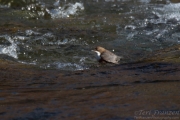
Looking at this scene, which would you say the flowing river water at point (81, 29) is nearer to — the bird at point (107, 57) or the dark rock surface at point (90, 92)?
the bird at point (107, 57)

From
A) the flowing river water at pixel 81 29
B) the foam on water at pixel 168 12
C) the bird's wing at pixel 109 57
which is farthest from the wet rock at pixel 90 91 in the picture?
the foam on water at pixel 168 12

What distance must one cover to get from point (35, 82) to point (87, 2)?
23.8ft

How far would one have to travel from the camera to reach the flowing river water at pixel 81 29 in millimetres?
8172

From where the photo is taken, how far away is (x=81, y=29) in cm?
1008

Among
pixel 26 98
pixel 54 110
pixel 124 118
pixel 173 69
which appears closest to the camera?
pixel 124 118

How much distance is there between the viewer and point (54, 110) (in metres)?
4.61

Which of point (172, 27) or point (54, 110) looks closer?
point (54, 110)

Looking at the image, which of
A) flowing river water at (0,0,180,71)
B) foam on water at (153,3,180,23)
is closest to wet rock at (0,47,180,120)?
flowing river water at (0,0,180,71)

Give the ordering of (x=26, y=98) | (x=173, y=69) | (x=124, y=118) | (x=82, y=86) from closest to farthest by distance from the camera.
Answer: (x=124, y=118) < (x=26, y=98) < (x=82, y=86) < (x=173, y=69)

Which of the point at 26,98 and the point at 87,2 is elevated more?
the point at 87,2

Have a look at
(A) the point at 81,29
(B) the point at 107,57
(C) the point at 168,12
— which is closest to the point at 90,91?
(B) the point at 107,57

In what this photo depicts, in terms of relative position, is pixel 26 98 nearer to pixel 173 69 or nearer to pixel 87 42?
pixel 173 69

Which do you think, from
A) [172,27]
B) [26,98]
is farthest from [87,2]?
[26,98]

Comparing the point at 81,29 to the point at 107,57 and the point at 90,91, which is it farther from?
the point at 90,91
